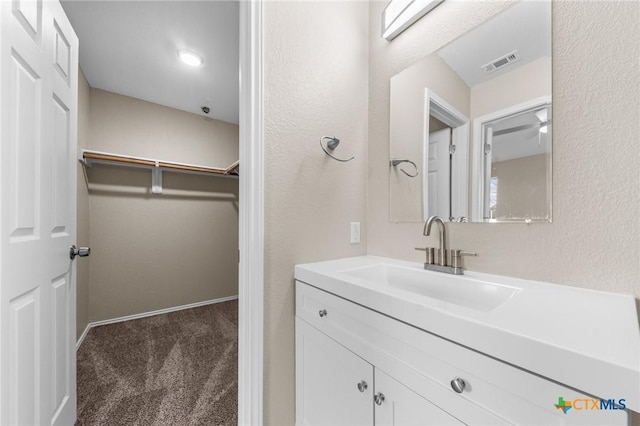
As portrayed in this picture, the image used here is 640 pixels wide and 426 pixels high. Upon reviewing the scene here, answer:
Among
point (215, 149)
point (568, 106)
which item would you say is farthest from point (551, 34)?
point (215, 149)

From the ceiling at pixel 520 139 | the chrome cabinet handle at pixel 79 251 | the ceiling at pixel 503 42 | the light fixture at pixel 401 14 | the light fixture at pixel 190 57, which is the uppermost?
the light fixture at pixel 190 57

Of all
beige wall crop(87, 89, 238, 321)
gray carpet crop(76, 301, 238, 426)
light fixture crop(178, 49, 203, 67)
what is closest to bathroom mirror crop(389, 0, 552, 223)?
gray carpet crop(76, 301, 238, 426)

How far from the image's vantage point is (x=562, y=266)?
0.81 meters

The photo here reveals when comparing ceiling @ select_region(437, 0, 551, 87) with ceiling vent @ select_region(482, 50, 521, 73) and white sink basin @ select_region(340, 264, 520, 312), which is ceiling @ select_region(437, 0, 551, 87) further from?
white sink basin @ select_region(340, 264, 520, 312)

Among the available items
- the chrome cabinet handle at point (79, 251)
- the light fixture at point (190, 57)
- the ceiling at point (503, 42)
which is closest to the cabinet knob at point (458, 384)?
the ceiling at point (503, 42)

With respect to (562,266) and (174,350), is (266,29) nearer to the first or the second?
(562,266)

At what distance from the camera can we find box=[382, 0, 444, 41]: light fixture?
1167 mm

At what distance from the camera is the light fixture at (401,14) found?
3.83 ft

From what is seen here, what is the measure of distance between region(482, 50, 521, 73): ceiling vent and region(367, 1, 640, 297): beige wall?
108 mm

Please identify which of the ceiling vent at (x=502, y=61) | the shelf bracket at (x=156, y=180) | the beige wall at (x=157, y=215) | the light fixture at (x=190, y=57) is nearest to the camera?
the ceiling vent at (x=502, y=61)

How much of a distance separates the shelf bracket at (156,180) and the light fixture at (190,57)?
1223mm

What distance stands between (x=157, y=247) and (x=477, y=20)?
3334 mm

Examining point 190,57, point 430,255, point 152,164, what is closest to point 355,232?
point 430,255

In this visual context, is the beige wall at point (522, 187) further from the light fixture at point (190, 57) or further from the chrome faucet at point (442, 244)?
the light fixture at point (190, 57)
